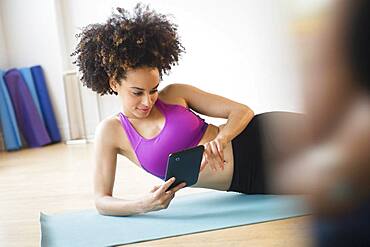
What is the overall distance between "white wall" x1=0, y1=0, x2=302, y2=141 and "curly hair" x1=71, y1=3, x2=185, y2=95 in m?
1.08

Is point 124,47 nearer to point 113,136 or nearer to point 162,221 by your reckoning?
point 113,136

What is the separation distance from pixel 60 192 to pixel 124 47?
0.98 metres

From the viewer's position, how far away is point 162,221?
1.64 metres

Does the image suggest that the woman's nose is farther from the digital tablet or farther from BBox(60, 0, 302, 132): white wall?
BBox(60, 0, 302, 132): white wall

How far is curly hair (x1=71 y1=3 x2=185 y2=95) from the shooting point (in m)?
1.53

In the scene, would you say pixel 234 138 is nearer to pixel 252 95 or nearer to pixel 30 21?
pixel 252 95

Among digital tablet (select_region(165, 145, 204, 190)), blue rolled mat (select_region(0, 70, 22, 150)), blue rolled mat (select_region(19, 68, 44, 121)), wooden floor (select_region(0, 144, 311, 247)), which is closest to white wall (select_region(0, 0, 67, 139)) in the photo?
blue rolled mat (select_region(19, 68, 44, 121))

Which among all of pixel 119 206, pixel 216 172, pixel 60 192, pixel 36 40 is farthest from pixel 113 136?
pixel 36 40

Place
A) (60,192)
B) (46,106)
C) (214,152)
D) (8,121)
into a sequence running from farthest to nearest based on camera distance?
(46,106)
(8,121)
(60,192)
(214,152)

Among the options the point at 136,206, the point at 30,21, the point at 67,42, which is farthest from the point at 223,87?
the point at 136,206

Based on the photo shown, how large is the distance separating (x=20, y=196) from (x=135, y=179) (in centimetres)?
50

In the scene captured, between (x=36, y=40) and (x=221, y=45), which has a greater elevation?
(x=36, y=40)

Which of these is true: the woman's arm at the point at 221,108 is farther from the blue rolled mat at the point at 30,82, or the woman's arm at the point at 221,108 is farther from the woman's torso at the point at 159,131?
the blue rolled mat at the point at 30,82

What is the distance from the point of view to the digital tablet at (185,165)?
1.44m
